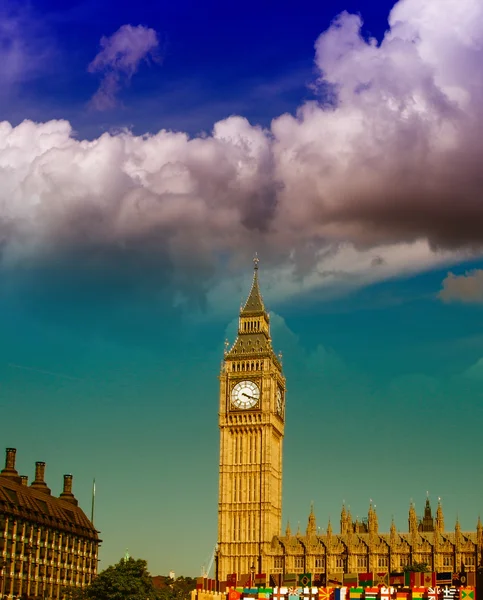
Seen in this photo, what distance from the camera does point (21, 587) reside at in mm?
155375

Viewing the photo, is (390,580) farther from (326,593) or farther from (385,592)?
(385,592)

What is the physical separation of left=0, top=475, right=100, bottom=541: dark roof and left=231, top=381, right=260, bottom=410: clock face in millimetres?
30496

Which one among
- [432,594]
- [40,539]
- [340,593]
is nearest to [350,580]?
[340,593]

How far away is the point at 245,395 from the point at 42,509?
35.4 meters

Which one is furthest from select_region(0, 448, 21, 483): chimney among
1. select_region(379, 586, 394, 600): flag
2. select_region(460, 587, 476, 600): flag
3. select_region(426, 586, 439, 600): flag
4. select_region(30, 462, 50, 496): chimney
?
select_region(460, 587, 476, 600): flag

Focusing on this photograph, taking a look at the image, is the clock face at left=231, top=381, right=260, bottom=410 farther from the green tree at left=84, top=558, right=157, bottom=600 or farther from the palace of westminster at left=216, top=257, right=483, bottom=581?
the green tree at left=84, top=558, right=157, bottom=600

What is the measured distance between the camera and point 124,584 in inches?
5123

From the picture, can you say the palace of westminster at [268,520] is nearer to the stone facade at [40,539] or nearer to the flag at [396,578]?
the stone facade at [40,539]

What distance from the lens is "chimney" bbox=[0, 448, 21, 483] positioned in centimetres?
16900

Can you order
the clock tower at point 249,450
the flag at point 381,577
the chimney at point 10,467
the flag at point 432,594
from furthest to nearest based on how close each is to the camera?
the clock tower at point 249,450 < the chimney at point 10,467 < the flag at point 381,577 < the flag at point 432,594

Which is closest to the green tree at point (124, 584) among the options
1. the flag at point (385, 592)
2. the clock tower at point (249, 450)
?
the flag at point (385, 592)

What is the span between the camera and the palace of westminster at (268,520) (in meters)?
166

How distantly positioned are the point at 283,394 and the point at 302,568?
98.9ft

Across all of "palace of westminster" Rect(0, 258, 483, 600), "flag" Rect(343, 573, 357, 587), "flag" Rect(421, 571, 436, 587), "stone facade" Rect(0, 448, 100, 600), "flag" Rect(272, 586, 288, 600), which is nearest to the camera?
"flag" Rect(272, 586, 288, 600)
